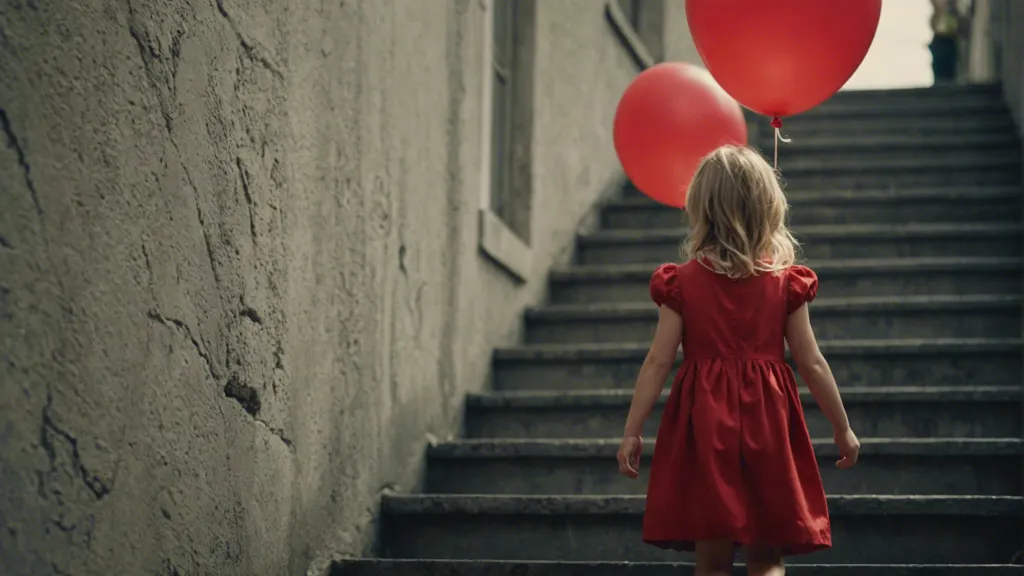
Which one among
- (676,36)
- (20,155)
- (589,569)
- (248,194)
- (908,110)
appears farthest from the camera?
(676,36)

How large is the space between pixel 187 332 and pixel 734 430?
1296 millimetres

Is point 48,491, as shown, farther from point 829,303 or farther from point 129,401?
point 829,303

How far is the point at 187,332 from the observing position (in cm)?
315

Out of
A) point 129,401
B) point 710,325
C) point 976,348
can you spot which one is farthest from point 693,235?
point 976,348

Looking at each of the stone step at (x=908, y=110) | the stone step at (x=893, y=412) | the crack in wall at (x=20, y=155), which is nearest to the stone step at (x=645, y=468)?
the stone step at (x=893, y=412)

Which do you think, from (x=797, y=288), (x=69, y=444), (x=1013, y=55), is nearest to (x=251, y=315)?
(x=69, y=444)

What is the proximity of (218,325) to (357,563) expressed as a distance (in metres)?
1.05

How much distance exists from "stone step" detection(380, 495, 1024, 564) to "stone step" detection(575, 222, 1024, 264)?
8.45ft

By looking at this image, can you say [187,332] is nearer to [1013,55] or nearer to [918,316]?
[918,316]

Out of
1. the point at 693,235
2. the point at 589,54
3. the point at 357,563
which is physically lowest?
the point at 357,563

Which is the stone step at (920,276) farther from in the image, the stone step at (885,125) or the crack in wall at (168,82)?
the crack in wall at (168,82)

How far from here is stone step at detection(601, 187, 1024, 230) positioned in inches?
294

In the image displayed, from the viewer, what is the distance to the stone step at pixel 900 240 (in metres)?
6.95

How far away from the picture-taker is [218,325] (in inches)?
131
